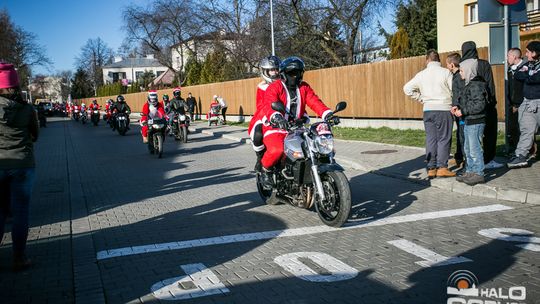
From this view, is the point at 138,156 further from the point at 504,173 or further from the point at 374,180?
the point at 504,173

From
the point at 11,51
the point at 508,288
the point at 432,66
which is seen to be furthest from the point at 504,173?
the point at 11,51

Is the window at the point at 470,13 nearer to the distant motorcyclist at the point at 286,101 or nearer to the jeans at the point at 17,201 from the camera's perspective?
the distant motorcyclist at the point at 286,101

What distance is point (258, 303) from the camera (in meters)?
3.93

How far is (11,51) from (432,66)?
42.4m

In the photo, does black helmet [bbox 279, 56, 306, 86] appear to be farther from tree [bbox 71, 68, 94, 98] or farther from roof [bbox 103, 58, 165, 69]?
roof [bbox 103, 58, 165, 69]

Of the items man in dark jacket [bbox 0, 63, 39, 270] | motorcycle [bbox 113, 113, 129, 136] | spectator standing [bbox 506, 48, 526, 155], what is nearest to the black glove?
man in dark jacket [bbox 0, 63, 39, 270]

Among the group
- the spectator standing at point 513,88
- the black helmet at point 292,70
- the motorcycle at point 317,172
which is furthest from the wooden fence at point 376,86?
the motorcycle at point 317,172

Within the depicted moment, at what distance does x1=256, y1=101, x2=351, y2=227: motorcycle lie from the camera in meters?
5.88

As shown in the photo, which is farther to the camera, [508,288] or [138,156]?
[138,156]

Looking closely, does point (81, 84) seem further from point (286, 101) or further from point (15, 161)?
point (15, 161)

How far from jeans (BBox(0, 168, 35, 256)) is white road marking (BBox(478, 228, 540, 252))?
4.60m

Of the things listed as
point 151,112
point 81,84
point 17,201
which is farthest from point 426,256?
point 81,84

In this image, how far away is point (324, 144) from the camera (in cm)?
608

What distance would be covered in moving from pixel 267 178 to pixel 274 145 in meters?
0.60
